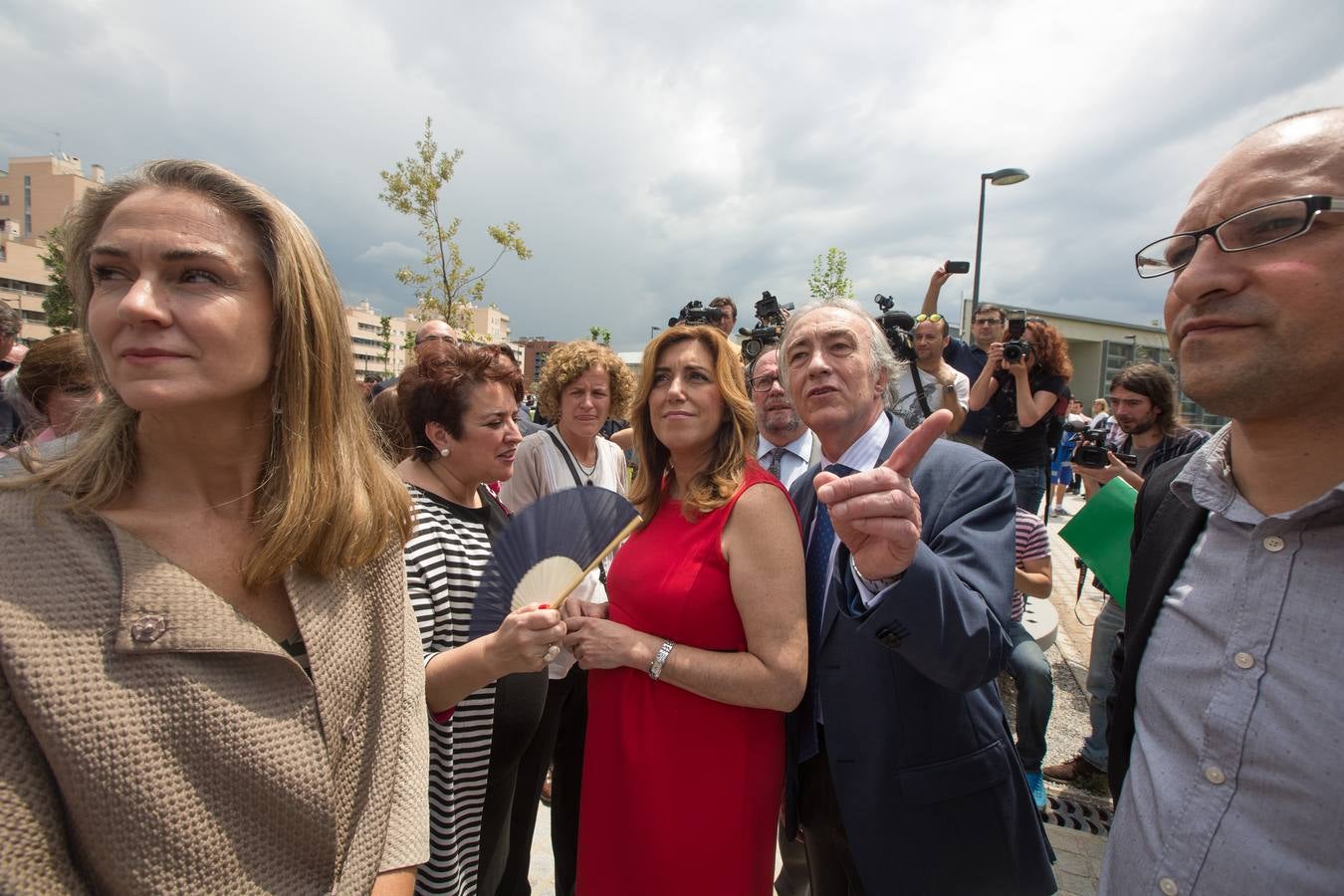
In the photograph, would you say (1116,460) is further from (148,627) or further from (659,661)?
(148,627)

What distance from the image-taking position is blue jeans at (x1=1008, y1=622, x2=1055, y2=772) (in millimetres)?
3186

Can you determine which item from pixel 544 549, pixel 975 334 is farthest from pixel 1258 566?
pixel 975 334

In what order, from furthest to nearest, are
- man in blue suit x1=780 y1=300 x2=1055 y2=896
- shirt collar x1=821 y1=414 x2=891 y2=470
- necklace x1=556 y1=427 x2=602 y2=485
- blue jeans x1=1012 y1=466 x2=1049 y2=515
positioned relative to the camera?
blue jeans x1=1012 y1=466 x2=1049 y2=515 < necklace x1=556 y1=427 x2=602 y2=485 < shirt collar x1=821 y1=414 x2=891 y2=470 < man in blue suit x1=780 y1=300 x2=1055 y2=896

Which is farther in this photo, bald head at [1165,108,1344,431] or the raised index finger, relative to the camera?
the raised index finger

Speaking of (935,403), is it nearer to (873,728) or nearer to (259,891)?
(873,728)

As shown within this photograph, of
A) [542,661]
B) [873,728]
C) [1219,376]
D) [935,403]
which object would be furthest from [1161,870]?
[935,403]

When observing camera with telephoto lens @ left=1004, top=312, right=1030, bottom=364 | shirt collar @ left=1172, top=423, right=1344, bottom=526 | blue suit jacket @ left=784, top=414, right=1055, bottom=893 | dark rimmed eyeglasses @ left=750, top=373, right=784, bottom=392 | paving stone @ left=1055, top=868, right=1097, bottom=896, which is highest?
camera with telephoto lens @ left=1004, top=312, right=1030, bottom=364

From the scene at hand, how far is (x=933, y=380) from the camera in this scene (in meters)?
4.89

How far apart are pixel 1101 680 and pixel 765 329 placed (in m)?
3.54

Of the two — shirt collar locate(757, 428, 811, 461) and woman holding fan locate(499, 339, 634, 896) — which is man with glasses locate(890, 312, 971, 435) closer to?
shirt collar locate(757, 428, 811, 461)

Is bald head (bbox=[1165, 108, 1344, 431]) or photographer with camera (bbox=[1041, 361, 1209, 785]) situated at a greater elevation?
bald head (bbox=[1165, 108, 1344, 431])

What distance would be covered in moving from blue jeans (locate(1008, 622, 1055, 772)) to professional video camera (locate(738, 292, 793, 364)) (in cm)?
286

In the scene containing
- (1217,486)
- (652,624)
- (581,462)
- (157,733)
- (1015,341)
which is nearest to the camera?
(157,733)

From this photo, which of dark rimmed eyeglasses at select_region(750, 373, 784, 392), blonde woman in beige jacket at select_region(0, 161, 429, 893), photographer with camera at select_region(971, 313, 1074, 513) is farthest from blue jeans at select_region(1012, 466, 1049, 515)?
blonde woman in beige jacket at select_region(0, 161, 429, 893)
